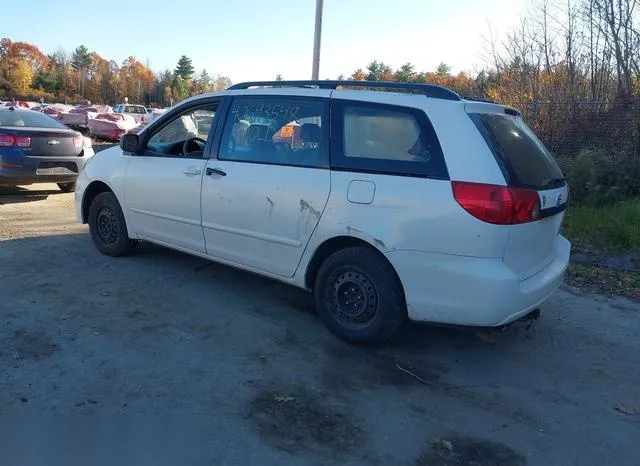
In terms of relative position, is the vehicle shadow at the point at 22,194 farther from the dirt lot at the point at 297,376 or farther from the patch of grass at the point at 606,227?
the patch of grass at the point at 606,227

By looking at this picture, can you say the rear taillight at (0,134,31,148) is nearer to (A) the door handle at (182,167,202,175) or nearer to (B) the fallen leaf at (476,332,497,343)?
(A) the door handle at (182,167,202,175)

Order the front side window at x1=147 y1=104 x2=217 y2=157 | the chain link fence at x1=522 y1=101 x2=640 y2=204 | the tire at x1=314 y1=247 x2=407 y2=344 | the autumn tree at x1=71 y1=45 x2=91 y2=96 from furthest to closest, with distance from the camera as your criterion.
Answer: the autumn tree at x1=71 y1=45 x2=91 y2=96
the chain link fence at x1=522 y1=101 x2=640 y2=204
the front side window at x1=147 y1=104 x2=217 y2=157
the tire at x1=314 y1=247 x2=407 y2=344

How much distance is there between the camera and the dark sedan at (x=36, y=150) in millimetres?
8266

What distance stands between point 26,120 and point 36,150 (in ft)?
2.97

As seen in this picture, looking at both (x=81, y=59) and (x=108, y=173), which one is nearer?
(x=108, y=173)

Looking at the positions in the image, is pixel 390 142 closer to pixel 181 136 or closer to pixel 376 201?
pixel 376 201

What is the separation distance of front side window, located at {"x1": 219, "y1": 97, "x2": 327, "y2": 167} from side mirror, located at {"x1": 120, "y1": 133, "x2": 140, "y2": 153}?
1.13 metres

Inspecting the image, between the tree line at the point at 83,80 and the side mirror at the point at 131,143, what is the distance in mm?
80398

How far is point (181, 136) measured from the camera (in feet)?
18.1

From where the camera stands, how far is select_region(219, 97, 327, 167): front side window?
165 inches

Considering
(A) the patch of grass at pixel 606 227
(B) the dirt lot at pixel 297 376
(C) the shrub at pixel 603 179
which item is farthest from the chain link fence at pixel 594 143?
(B) the dirt lot at pixel 297 376

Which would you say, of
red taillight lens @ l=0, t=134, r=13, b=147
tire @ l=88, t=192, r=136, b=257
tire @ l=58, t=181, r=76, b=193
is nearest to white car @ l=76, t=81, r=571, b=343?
tire @ l=88, t=192, r=136, b=257

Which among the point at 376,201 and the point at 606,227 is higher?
the point at 376,201

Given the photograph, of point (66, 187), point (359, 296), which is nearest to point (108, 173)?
point (359, 296)
